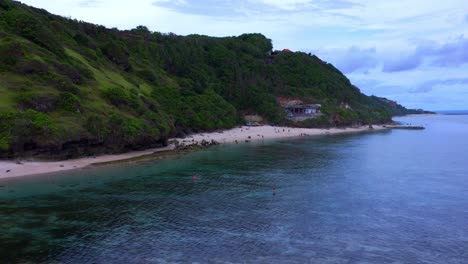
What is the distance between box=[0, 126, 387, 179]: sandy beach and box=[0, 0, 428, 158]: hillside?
2.24 meters

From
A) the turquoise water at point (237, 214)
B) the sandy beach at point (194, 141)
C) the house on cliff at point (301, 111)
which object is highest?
the house on cliff at point (301, 111)

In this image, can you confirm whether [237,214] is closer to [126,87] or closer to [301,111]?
[126,87]

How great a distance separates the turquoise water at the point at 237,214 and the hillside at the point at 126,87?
34.4 feet

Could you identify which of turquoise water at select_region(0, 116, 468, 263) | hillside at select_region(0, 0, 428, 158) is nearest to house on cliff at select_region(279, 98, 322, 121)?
hillside at select_region(0, 0, 428, 158)

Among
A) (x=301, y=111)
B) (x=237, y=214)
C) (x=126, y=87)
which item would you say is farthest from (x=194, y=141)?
(x=301, y=111)

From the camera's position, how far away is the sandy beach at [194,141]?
58312mm

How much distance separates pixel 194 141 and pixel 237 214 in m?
59.5

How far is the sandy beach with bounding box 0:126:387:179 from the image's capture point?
2296 inches

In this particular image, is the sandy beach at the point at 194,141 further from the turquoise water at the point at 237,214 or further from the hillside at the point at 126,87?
the turquoise water at the point at 237,214

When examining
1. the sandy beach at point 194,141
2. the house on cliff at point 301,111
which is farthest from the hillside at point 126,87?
the house on cliff at point 301,111

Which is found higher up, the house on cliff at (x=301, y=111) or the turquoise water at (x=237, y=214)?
the house on cliff at (x=301, y=111)

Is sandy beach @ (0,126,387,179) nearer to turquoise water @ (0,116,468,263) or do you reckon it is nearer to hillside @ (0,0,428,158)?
hillside @ (0,0,428,158)

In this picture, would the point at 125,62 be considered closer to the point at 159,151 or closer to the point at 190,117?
the point at 190,117

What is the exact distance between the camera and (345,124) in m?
165
